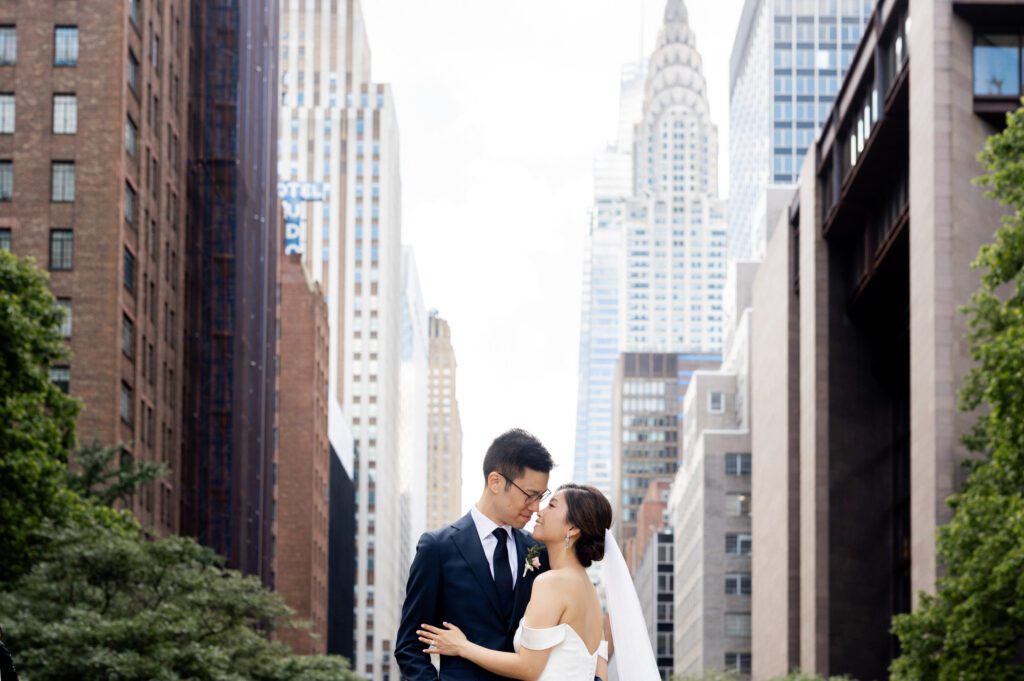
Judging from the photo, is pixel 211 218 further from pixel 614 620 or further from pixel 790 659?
pixel 614 620

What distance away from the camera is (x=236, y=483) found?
8944cm

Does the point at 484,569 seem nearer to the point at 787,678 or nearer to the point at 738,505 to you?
the point at 787,678

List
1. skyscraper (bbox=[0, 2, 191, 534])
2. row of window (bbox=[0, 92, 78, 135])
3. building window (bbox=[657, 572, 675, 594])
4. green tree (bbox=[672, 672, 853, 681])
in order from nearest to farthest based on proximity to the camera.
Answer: green tree (bbox=[672, 672, 853, 681]) < skyscraper (bbox=[0, 2, 191, 534]) < row of window (bbox=[0, 92, 78, 135]) < building window (bbox=[657, 572, 675, 594])

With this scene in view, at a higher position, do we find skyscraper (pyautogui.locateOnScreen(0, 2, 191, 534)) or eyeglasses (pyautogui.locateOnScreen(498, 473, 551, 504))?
skyscraper (pyautogui.locateOnScreen(0, 2, 191, 534))

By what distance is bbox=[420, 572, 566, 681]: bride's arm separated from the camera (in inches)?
334

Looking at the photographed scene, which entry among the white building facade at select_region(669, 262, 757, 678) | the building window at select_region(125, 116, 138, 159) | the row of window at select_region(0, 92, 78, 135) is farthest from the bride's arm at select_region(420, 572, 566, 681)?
the white building facade at select_region(669, 262, 757, 678)

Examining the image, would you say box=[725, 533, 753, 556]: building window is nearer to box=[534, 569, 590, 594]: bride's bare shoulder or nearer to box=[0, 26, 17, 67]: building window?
box=[0, 26, 17, 67]: building window

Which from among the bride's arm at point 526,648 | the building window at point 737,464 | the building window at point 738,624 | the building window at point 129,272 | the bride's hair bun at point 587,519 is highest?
the building window at point 129,272

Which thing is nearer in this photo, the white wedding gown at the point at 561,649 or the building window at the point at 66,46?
the white wedding gown at the point at 561,649

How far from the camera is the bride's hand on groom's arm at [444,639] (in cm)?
869

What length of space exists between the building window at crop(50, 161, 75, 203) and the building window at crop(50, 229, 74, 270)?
1.26 m

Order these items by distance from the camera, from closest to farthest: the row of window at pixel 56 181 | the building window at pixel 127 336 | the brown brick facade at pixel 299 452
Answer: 1. the row of window at pixel 56 181
2. the building window at pixel 127 336
3. the brown brick facade at pixel 299 452

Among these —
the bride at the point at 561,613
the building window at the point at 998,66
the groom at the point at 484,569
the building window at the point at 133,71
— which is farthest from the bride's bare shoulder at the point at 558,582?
the building window at the point at 133,71

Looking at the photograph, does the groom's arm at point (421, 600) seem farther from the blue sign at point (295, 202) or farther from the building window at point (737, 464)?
the blue sign at point (295, 202)
